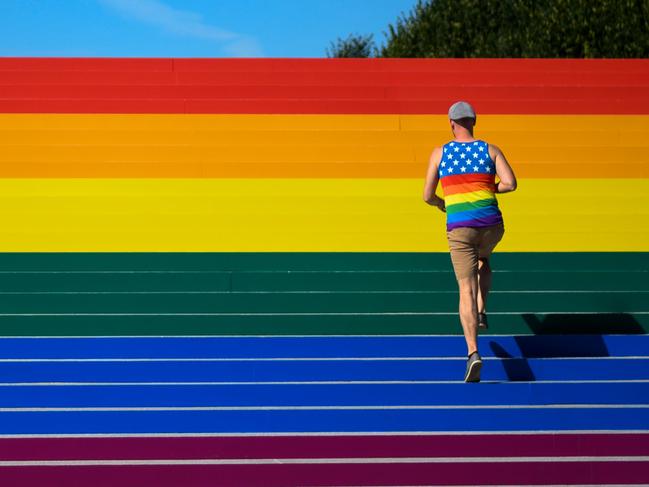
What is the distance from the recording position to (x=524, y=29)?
3102 cm

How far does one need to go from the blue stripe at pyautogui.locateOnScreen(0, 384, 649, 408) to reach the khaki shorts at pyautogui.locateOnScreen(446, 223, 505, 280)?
0.59 metres

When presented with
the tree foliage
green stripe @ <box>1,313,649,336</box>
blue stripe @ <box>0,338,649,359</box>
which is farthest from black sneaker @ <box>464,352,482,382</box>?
the tree foliage

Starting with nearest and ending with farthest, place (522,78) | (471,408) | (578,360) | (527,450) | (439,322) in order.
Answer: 1. (527,450)
2. (471,408)
3. (578,360)
4. (439,322)
5. (522,78)

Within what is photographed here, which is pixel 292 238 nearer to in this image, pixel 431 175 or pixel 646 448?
pixel 431 175

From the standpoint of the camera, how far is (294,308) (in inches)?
278

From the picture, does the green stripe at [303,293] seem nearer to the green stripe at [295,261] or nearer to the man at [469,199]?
the green stripe at [295,261]

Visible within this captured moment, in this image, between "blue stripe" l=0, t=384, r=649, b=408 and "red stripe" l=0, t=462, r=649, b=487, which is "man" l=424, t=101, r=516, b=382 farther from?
"red stripe" l=0, t=462, r=649, b=487

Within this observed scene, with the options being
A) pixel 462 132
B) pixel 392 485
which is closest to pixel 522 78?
pixel 462 132

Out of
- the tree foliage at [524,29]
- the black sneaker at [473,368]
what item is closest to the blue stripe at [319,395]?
the black sneaker at [473,368]

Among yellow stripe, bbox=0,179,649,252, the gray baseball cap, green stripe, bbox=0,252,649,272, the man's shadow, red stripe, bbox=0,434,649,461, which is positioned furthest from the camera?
yellow stripe, bbox=0,179,649,252

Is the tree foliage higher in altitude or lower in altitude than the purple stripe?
higher

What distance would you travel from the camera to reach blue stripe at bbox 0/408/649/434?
17.1ft

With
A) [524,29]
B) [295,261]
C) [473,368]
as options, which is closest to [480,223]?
[473,368]

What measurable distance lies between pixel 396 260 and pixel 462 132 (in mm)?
2148
